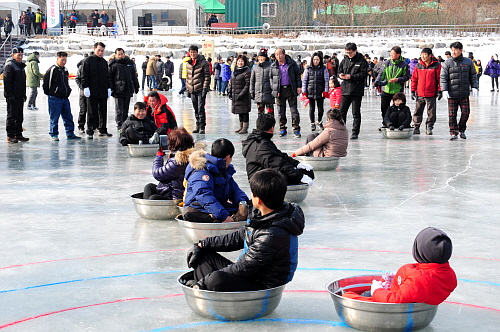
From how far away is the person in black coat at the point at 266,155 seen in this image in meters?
7.25

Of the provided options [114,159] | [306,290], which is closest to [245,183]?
[114,159]

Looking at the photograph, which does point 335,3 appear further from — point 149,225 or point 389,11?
point 149,225

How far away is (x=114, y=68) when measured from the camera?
1423 centimetres

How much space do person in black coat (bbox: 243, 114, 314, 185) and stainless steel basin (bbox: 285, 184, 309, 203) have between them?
0.07 metres

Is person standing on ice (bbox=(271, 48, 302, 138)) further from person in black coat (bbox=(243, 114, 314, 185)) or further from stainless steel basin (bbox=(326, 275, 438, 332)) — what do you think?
stainless steel basin (bbox=(326, 275, 438, 332))

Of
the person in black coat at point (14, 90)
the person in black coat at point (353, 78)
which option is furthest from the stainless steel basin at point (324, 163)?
the person in black coat at point (14, 90)

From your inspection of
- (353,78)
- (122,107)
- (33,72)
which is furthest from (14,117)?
(33,72)

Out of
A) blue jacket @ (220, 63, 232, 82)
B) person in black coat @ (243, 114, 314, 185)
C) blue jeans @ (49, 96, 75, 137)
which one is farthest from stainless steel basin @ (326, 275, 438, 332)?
blue jacket @ (220, 63, 232, 82)

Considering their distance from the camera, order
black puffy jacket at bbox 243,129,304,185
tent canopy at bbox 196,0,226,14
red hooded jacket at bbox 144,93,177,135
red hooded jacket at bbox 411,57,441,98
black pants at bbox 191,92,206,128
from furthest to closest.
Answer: tent canopy at bbox 196,0,226,14 → black pants at bbox 191,92,206,128 → red hooded jacket at bbox 411,57,441,98 → red hooded jacket at bbox 144,93,177,135 → black puffy jacket at bbox 243,129,304,185

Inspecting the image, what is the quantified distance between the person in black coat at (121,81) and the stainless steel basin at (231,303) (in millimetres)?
10446

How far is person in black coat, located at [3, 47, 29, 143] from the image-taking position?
1291 cm

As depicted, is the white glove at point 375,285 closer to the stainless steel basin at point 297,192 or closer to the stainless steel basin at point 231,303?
the stainless steel basin at point 231,303

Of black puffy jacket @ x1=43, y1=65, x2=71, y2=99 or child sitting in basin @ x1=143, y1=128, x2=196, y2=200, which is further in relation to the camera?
black puffy jacket @ x1=43, y1=65, x2=71, y2=99

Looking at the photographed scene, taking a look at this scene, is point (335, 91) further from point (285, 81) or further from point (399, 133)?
point (399, 133)
